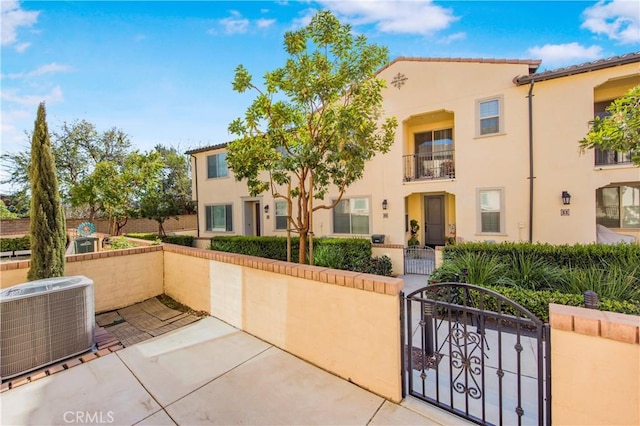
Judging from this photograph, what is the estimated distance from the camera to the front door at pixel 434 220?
1245 centimetres

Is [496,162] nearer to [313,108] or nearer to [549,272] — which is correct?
[549,272]

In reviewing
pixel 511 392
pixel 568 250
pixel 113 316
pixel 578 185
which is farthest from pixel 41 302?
pixel 578 185

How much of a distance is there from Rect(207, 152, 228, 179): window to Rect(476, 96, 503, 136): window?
12.0 m

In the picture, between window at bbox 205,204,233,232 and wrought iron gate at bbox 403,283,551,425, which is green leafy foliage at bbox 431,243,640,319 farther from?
window at bbox 205,204,233,232

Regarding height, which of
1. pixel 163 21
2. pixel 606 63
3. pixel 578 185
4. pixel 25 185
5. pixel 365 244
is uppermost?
pixel 163 21

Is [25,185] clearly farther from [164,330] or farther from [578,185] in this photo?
[578,185]

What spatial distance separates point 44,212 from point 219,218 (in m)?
11.1

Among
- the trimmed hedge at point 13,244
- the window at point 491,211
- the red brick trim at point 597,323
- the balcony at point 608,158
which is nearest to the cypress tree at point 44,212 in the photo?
the red brick trim at point 597,323

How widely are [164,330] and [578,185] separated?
11.6 meters

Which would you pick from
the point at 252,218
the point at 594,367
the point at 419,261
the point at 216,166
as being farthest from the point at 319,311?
the point at 216,166

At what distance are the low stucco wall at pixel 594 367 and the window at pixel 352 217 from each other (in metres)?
9.45

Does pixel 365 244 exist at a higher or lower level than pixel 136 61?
lower

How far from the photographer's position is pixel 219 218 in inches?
610

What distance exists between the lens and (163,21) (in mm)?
6477
